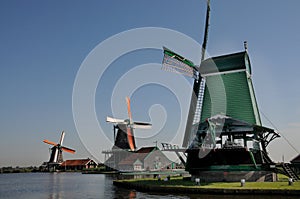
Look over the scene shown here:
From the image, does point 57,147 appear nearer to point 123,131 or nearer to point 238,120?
point 123,131

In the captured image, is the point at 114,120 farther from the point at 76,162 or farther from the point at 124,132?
the point at 76,162

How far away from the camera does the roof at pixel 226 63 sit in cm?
2738

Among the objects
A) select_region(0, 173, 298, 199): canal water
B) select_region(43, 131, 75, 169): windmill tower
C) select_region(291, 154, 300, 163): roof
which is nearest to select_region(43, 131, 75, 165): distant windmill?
select_region(43, 131, 75, 169): windmill tower

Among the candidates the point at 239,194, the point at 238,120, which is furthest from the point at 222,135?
the point at 239,194

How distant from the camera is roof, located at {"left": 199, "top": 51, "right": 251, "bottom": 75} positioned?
27.4m

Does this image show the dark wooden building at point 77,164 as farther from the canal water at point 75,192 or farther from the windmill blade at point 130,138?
the canal water at point 75,192

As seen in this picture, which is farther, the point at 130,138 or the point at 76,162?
the point at 76,162

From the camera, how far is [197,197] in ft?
64.7

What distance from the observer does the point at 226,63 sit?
91.4 feet

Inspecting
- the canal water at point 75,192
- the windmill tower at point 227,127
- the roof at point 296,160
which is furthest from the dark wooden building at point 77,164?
the windmill tower at point 227,127

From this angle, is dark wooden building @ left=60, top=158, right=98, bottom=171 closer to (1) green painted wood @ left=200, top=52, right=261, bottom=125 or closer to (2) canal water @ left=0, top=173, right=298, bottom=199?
(2) canal water @ left=0, top=173, right=298, bottom=199

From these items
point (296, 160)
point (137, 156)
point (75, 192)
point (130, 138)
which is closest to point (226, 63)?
point (75, 192)

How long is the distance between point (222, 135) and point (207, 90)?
396 centimetres

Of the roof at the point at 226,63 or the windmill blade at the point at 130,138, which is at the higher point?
the roof at the point at 226,63
